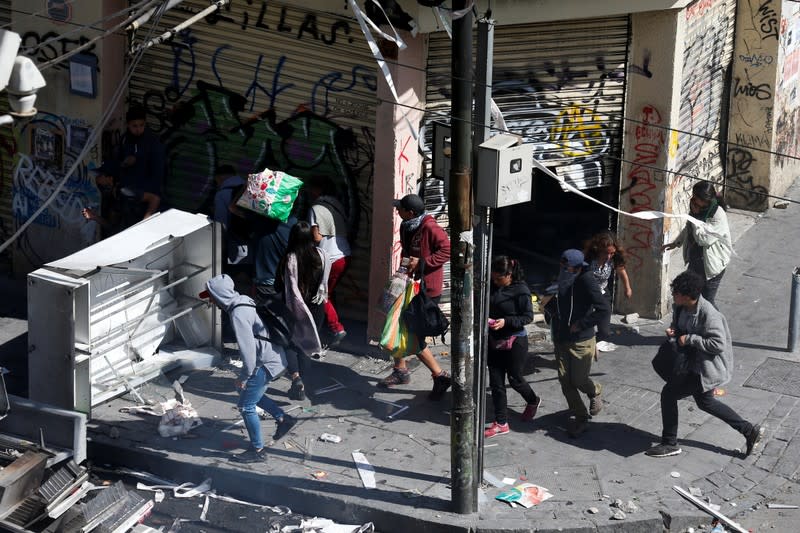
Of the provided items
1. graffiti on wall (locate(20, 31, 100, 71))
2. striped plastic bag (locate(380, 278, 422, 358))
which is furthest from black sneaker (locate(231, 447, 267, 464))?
graffiti on wall (locate(20, 31, 100, 71))

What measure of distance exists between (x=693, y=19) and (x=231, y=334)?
5.58m

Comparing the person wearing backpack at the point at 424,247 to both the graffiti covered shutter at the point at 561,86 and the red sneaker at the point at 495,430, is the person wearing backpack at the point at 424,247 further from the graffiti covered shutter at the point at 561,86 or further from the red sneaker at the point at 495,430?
the graffiti covered shutter at the point at 561,86

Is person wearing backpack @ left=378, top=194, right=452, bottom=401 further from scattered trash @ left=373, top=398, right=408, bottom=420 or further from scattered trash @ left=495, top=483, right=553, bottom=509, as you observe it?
scattered trash @ left=495, top=483, right=553, bottom=509

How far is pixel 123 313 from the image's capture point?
425 inches

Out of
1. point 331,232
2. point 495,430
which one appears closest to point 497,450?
point 495,430

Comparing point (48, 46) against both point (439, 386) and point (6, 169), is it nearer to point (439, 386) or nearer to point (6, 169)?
point (6, 169)

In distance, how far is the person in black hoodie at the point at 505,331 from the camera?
9.89 metres

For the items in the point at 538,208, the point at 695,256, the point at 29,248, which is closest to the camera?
the point at 695,256

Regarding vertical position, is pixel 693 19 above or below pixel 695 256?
above

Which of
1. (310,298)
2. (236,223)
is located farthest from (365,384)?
(236,223)

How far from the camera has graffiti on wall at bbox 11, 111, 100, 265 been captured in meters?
13.1

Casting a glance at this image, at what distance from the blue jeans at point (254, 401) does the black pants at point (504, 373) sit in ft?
5.93

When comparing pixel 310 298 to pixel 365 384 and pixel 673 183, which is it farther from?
pixel 673 183

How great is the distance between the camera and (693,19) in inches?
495
